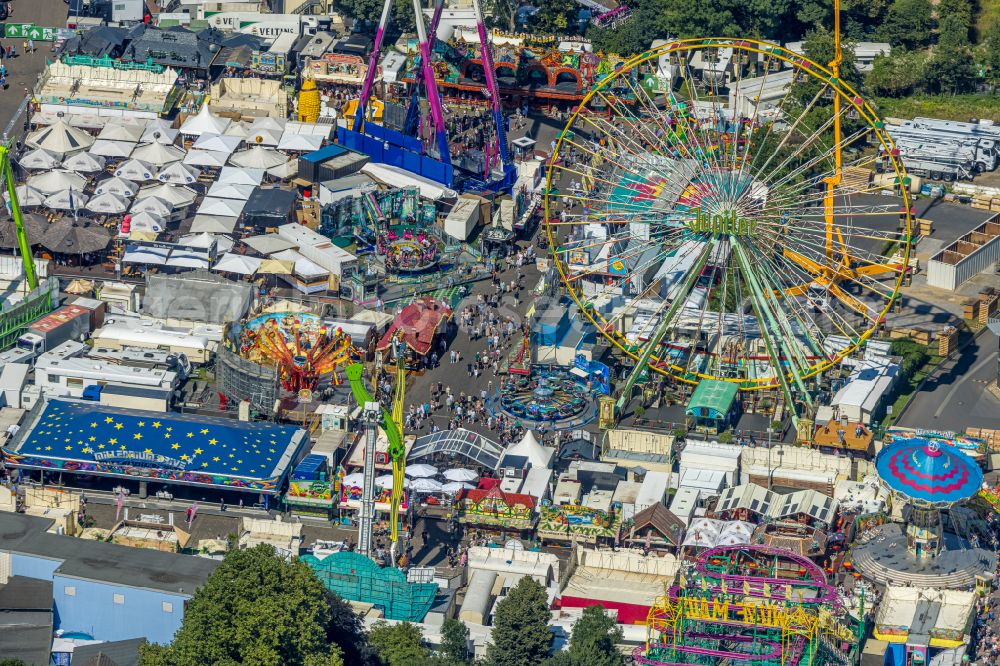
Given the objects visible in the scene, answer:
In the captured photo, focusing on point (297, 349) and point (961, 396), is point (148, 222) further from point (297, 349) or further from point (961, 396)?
point (961, 396)

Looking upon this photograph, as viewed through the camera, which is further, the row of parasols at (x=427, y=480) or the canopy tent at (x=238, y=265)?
the canopy tent at (x=238, y=265)

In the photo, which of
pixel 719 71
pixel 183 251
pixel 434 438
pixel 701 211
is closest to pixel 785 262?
pixel 701 211

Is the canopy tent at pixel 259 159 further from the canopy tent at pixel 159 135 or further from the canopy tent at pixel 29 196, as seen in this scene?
the canopy tent at pixel 29 196

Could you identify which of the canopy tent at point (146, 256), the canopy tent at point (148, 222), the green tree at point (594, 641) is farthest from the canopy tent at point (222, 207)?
the green tree at point (594, 641)

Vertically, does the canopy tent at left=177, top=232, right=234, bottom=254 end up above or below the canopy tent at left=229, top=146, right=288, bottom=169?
below

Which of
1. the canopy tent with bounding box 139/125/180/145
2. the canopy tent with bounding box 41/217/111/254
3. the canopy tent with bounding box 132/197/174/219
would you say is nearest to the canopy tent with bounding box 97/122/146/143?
the canopy tent with bounding box 139/125/180/145

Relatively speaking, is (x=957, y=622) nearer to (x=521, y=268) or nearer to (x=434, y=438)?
(x=434, y=438)

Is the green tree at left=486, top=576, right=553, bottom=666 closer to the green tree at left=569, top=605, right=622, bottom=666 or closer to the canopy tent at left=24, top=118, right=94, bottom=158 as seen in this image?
the green tree at left=569, top=605, right=622, bottom=666
